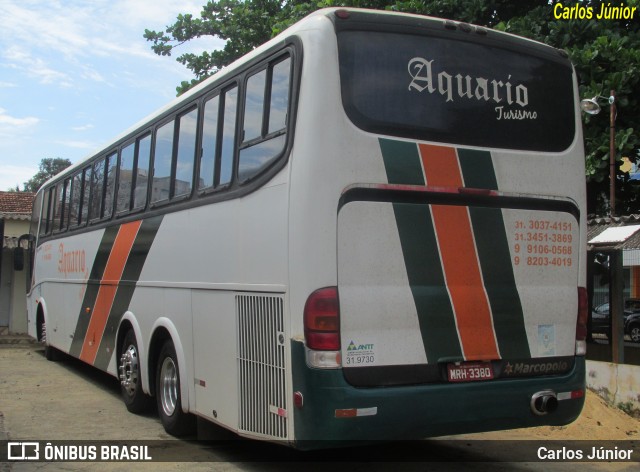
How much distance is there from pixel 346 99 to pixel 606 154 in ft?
34.9

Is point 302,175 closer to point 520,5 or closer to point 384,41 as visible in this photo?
point 384,41

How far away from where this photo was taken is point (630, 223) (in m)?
10.8

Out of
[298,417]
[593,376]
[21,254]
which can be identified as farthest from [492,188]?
[21,254]

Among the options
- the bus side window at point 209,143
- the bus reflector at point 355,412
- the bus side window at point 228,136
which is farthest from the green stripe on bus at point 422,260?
the bus side window at point 209,143

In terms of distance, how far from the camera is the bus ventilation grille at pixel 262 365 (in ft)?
18.4

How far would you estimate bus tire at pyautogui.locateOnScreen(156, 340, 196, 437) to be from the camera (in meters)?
7.64

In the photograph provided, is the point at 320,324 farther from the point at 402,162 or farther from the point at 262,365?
the point at 402,162

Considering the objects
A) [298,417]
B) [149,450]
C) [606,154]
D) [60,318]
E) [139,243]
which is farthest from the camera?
[606,154]

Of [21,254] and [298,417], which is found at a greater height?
[21,254]

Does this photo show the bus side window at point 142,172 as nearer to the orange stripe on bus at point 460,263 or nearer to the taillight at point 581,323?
the orange stripe on bus at point 460,263

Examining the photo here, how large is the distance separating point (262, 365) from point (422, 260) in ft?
4.79

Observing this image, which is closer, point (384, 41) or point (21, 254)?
point (384, 41)

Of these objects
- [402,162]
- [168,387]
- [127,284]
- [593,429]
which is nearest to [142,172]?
[127,284]

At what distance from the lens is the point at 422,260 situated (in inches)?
229
